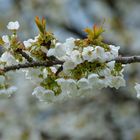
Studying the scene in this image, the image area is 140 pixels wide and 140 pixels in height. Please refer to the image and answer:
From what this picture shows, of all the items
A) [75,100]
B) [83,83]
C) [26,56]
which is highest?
[75,100]

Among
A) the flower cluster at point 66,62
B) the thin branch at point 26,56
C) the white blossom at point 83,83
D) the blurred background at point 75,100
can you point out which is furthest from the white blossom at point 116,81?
the blurred background at point 75,100

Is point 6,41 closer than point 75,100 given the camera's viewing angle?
Yes

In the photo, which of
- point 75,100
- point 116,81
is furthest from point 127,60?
point 75,100

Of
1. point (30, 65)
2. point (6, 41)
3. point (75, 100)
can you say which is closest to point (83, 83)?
point (30, 65)

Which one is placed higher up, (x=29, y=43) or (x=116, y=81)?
(x=29, y=43)

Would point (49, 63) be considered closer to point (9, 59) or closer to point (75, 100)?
point (9, 59)

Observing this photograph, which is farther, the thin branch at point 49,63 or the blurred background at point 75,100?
the blurred background at point 75,100

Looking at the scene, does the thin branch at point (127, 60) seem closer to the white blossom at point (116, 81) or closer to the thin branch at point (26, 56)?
the white blossom at point (116, 81)

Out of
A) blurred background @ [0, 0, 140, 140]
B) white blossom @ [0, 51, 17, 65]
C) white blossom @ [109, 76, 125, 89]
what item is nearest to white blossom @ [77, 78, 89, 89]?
white blossom @ [109, 76, 125, 89]
